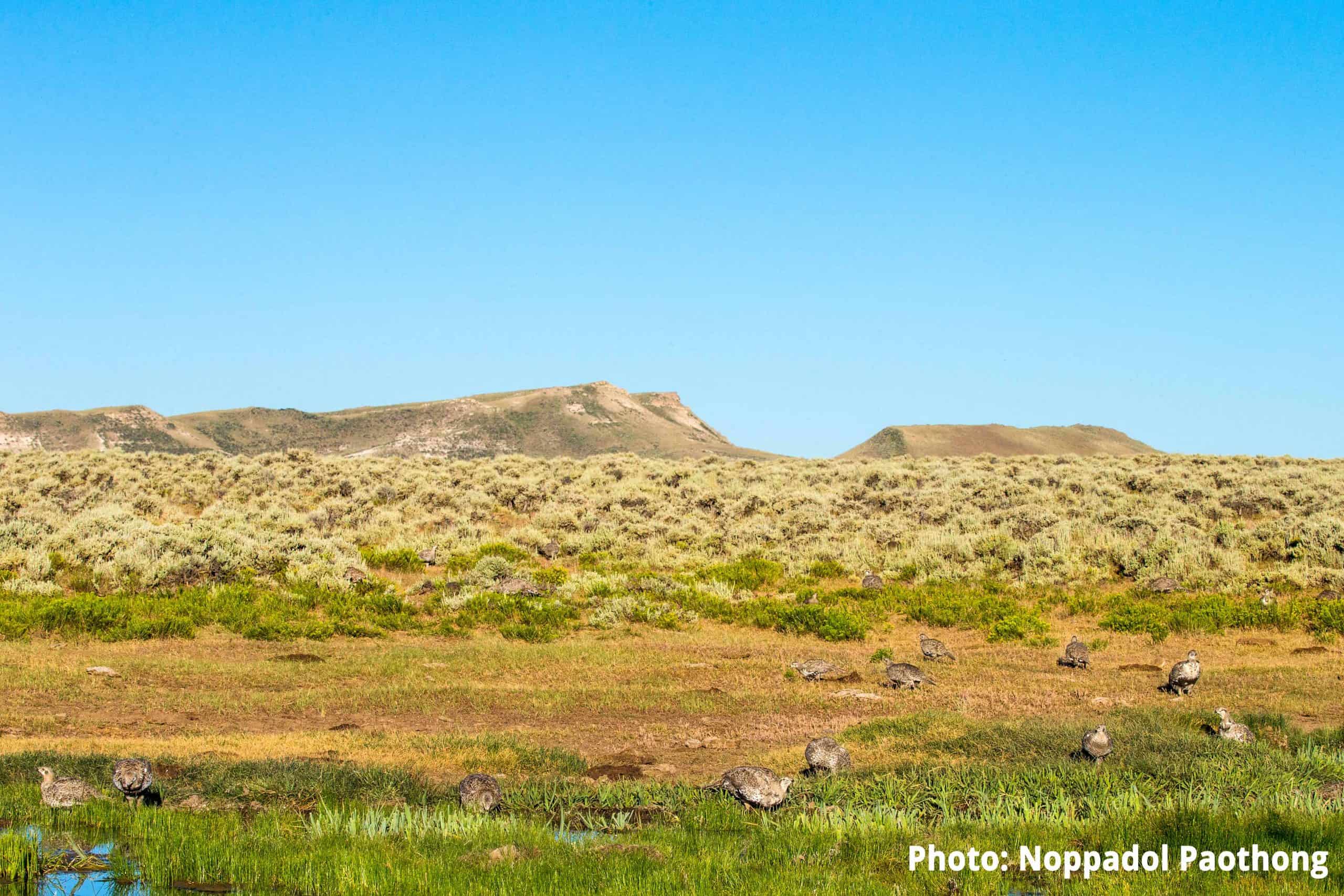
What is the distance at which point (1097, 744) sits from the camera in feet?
36.2

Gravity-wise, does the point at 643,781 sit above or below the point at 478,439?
below

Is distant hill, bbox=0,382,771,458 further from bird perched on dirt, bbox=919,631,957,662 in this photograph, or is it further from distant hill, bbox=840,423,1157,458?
bird perched on dirt, bbox=919,631,957,662

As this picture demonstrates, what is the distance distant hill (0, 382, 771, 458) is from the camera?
116 meters

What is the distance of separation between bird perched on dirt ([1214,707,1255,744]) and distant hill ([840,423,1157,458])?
78059 mm

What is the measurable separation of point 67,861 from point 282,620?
13729 millimetres

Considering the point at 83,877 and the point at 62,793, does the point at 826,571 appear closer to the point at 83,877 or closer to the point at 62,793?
the point at 62,793

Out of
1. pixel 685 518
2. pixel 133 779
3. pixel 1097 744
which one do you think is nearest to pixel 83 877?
pixel 133 779

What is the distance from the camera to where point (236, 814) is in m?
9.37

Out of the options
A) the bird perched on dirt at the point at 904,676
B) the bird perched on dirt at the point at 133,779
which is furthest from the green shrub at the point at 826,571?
the bird perched on dirt at the point at 133,779

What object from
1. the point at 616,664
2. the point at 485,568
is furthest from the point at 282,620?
the point at 616,664

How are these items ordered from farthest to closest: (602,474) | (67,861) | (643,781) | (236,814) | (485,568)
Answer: (602,474), (485,568), (643,781), (236,814), (67,861)

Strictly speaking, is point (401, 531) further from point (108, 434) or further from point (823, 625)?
point (108, 434)

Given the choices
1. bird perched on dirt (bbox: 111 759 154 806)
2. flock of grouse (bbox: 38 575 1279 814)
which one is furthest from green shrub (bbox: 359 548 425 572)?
bird perched on dirt (bbox: 111 759 154 806)

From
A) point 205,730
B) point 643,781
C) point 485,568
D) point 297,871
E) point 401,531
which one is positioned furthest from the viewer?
point 401,531
